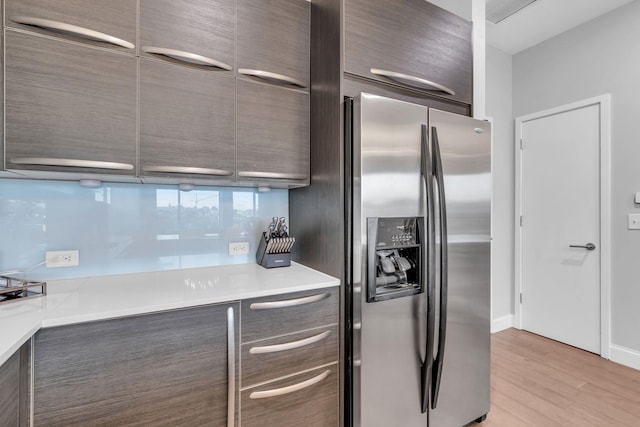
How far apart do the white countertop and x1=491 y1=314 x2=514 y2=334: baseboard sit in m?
2.47

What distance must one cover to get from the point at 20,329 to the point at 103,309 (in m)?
0.21

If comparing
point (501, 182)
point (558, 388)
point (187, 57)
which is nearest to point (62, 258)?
point (187, 57)

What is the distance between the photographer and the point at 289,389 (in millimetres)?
1316

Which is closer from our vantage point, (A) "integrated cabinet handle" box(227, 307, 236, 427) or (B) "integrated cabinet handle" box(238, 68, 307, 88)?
(A) "integrated cabinet handle" box(227, 307, 236, 427)

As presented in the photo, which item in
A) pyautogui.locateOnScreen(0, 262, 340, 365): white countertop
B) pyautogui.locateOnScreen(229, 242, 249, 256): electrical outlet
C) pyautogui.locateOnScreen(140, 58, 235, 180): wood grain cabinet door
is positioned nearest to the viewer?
pyautogui.locateOnScreen(0, 262, 340, 365): white countertop

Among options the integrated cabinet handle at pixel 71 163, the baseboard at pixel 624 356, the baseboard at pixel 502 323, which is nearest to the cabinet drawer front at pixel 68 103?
the integrated cabinet handle at pixel 71 163

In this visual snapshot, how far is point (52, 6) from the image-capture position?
1177mm

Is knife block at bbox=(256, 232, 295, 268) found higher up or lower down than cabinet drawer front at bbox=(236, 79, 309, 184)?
lower down

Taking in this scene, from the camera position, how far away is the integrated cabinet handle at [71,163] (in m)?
1.16

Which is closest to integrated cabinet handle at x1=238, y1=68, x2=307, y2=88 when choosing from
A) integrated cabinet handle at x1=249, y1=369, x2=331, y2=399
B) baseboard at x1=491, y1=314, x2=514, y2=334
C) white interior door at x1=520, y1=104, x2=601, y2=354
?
integrated cabinet handle at x1=249, y1=369, x2=331, y2=399

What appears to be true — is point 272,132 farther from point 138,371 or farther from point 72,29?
point 138,371

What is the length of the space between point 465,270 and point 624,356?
204 centimetres

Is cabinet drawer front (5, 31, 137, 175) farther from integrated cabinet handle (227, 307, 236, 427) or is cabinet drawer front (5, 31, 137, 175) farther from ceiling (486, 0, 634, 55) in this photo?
ceiling (486, 0, 634, 55)

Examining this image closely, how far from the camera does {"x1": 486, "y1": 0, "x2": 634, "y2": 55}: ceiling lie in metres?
2.47
